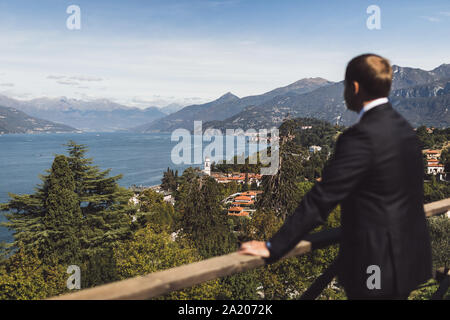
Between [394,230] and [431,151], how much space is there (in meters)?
83.5

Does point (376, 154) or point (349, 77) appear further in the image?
point (349, 77)

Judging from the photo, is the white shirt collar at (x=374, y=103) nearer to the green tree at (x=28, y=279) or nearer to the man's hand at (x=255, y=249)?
the man's hand at (x=255, y=249)

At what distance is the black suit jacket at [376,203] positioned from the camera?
1493mm

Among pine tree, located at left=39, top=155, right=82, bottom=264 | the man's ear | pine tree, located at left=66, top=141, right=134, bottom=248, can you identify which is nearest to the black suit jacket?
the man's ear

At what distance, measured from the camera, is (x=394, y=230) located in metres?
1.51

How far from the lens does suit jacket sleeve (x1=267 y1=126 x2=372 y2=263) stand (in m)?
1.48

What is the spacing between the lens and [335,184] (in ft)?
4.99

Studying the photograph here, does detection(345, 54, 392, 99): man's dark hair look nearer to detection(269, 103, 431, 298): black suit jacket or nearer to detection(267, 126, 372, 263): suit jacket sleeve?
detection(269, 103, 431, 298): black suit jacket

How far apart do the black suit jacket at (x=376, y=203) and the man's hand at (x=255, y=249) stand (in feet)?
0.40

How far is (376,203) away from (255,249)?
59cm

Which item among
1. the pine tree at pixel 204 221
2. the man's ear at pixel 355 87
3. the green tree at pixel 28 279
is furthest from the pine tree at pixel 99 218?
the man's ear at pixel 355 87

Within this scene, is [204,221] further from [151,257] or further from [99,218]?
[151,257]
